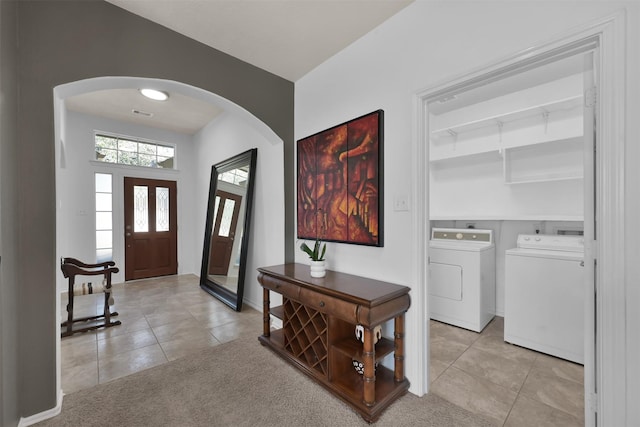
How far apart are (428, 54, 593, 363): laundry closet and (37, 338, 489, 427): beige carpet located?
132 cm

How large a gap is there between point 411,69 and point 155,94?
345 cm

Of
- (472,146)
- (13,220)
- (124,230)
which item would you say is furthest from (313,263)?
(124,230)

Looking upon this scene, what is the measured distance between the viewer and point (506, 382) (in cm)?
200

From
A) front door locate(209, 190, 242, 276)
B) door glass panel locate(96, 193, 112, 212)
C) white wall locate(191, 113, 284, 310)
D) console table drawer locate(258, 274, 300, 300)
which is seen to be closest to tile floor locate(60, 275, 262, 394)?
front door locate(209, 190, 242, 276)

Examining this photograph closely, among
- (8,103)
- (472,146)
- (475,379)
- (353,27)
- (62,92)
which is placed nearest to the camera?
(8,103)

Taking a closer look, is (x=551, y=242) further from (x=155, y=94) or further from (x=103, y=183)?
(x=103, y=183)

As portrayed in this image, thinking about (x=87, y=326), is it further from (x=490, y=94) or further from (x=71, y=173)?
(x=490, y=94)

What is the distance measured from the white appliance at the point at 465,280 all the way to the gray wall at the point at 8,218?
345 centimetres

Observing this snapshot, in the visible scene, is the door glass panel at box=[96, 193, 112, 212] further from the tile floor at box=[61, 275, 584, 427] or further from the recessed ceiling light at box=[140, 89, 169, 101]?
the recessed ceiling light at box=[140, 89, 169, 101]

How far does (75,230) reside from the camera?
4480 millimetres

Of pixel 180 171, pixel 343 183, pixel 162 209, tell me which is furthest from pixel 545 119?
pixel 162 209

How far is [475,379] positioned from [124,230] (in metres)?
5.70

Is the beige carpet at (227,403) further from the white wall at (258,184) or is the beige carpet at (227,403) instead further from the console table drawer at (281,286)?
the white wall at (258,184)

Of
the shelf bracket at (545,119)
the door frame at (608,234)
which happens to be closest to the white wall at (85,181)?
the door frame at (608,234)
